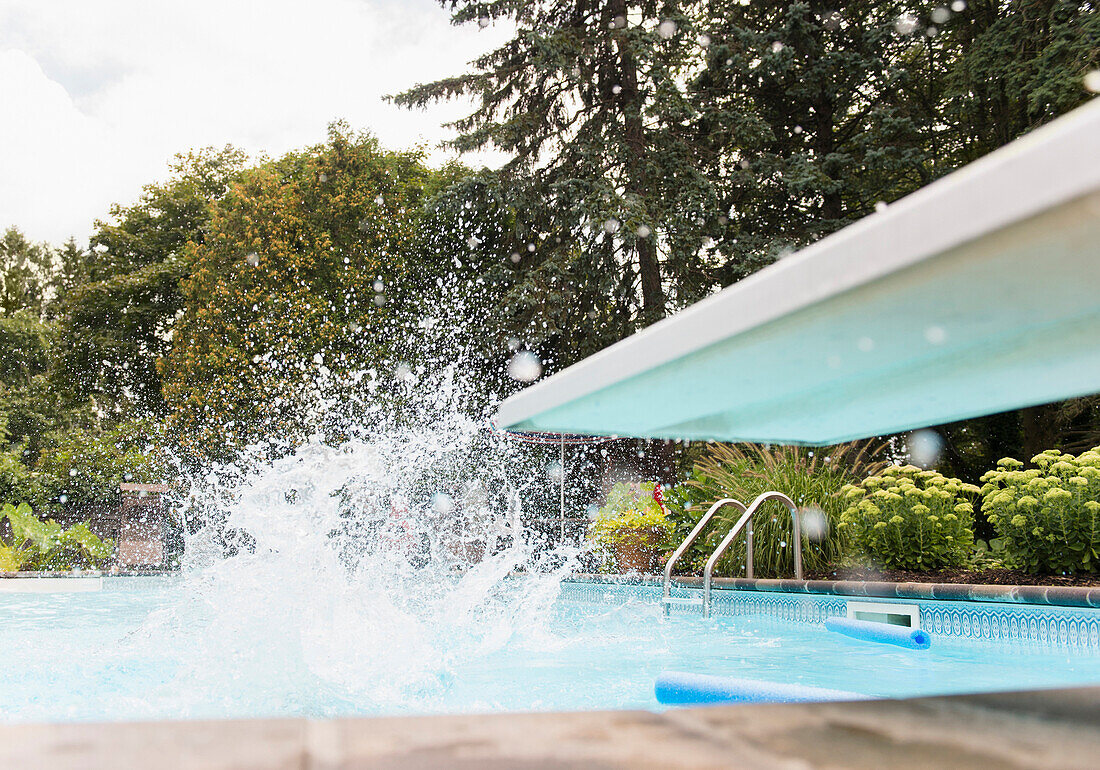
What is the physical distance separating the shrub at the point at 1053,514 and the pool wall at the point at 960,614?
27.0 inches

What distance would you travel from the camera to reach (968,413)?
2.16 metres

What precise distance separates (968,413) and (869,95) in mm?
15434

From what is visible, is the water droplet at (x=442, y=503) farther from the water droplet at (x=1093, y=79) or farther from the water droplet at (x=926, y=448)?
the water droplet at (x=1093, y=79)

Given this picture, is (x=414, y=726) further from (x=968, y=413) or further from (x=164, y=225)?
(x=164, y=225)

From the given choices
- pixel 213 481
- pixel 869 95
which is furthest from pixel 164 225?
pixel 869 95

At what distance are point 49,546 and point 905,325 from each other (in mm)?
15114

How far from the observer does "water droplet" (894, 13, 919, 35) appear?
1354cm

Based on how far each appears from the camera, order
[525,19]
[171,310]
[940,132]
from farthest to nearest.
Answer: [171,310] < [525,19] < [940,132]

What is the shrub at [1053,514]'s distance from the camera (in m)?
5.52

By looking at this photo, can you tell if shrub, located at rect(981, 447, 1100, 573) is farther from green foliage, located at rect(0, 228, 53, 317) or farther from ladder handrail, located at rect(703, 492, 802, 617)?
green foliage, located at rect(0, 228, 53, 317)

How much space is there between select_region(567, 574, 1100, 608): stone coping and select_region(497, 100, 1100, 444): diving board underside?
11.7 ft

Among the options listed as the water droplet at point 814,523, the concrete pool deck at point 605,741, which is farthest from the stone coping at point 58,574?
the concrete pool deck at point 605,741

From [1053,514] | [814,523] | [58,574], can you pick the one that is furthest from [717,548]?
[58,574]

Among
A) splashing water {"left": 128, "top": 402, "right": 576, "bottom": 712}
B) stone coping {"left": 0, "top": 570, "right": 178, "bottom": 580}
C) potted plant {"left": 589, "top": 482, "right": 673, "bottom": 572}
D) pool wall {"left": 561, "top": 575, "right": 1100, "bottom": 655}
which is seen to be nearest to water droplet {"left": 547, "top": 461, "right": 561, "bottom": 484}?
potted plant {"left": 589, "top": 482, "right": 673, "bottom": 572}
